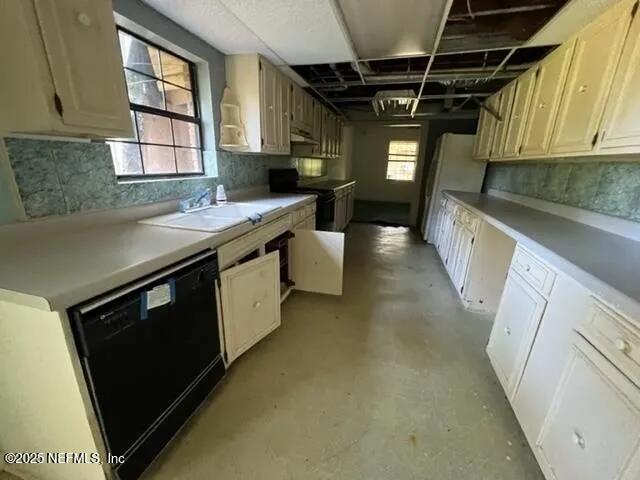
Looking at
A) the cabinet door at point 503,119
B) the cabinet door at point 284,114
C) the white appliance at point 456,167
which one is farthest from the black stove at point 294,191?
the cabinet door at point 503,119

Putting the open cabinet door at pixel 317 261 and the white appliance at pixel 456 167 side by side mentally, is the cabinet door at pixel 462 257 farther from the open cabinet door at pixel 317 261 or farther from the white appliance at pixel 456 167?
the white appliance at pixel 456 167

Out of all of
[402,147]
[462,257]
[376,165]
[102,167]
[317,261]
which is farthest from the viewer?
[376,165]

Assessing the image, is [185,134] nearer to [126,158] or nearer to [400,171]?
[126,158]

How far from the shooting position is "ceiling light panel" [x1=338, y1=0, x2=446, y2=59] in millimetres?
1672

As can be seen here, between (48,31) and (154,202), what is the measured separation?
101 centimetres

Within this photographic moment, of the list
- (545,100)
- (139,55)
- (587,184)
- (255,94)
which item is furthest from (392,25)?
(587,184)

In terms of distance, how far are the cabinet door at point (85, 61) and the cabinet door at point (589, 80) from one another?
2515 millimetres

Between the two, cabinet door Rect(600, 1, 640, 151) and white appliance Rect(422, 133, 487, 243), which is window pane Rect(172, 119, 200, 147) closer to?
cabinet door Rect(600, 1, 640, 151)

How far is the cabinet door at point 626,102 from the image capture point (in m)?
1.31

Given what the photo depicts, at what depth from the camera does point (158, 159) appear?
192cm

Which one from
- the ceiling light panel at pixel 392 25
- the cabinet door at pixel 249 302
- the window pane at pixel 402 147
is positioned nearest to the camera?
the cabinet door at pixel 249 302

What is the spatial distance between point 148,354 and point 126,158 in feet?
4.17

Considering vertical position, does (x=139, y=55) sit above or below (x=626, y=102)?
above

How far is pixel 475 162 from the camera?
3979 mm
